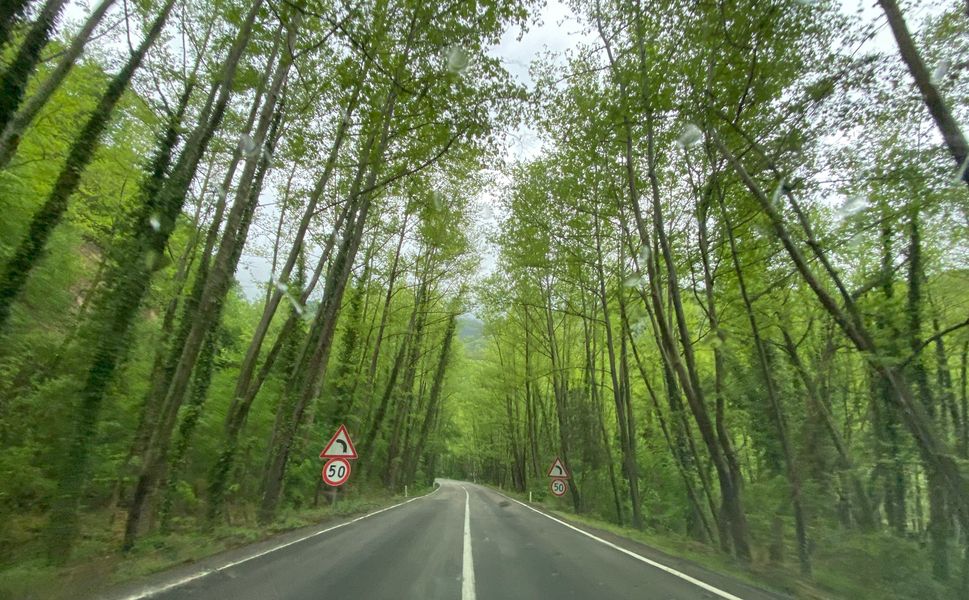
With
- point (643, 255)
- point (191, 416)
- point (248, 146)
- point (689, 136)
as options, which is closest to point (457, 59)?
point (248, 146)

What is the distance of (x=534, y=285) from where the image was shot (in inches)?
843

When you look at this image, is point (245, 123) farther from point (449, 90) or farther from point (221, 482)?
point (221, 482)

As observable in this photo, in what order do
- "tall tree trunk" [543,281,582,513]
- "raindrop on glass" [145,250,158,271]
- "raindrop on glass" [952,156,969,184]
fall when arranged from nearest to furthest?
"raindrop on glass" [952,156,969,184], "raindrop on glass" [145,250,158,271], "tall tree trunk" [543,281,582,513]

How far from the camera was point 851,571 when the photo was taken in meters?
8.49

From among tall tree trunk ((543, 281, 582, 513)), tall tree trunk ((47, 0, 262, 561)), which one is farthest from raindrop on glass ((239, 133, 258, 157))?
tall tree trunk ((543, 281, 582, 513))

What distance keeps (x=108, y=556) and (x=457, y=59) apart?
382 inches

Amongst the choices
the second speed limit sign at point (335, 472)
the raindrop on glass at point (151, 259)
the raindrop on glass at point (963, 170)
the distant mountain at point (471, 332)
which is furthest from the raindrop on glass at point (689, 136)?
the distant mountain at point (471, 332)

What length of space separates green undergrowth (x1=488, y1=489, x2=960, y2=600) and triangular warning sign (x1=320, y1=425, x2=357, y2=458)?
736cm

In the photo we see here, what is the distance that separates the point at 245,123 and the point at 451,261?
38.1 feet

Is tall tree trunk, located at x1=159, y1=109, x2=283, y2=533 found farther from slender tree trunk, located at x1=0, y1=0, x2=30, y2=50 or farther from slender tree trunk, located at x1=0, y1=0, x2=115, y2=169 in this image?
slender tree trunk, located at x1=0, y1=0, x2=30, y2=50

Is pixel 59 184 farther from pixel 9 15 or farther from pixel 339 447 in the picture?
pixel 339 447

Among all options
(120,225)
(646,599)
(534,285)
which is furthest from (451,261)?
(646,599)

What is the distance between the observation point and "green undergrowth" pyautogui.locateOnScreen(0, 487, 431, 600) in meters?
4.55

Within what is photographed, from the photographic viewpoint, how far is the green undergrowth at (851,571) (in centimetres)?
666
